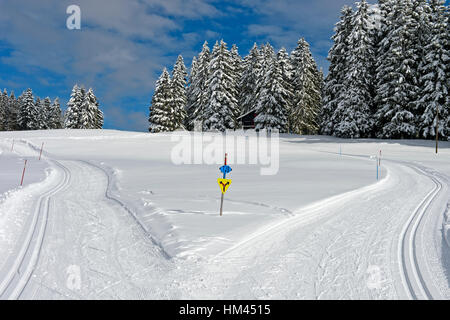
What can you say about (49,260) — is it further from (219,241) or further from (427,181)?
(427,181)

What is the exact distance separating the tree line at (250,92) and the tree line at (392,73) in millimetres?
6356

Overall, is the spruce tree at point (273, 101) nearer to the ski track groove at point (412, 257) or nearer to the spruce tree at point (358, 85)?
the spruce tree at point (358, 85)

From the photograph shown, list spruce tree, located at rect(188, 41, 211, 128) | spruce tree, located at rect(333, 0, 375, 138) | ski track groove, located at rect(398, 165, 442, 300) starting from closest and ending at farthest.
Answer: ski track groove, located at rect(398, 165, 442, 300), spruce tree, located at rect(333, 0, 375, 138), spruce tree, located at rect(188, 41, 211, 128)

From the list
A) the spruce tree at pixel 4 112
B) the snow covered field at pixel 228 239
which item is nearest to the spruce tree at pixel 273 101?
the snow covered field at pixel 228 239

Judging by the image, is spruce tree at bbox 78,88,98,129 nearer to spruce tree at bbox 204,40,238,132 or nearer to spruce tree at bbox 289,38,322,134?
spruce tree at bbox 204,40,238,132

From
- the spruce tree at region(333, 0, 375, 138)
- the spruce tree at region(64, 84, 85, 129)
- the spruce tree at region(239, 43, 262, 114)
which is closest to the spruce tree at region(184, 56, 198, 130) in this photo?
the spruce tree at region(239, 43, 262, 114)

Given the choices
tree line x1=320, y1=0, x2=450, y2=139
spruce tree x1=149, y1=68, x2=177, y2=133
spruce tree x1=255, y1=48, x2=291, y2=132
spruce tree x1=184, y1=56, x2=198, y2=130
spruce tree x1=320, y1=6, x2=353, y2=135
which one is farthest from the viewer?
spruce tree x1=184, y1=56, x2=198, y2=130

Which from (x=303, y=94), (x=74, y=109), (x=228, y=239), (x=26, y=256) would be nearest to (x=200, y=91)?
(x=303, y=94)

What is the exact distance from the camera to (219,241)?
677cm

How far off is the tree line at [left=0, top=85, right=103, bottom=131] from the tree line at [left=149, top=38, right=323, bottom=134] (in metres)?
16.1

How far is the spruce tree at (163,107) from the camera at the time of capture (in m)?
50.5

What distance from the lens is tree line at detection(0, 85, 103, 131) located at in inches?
2447
